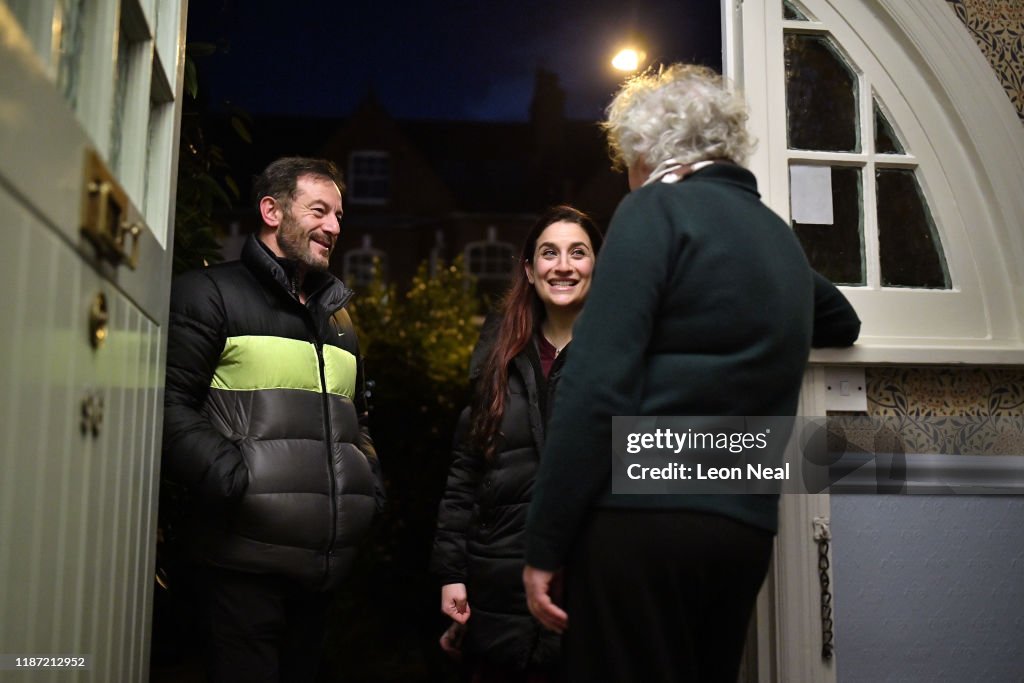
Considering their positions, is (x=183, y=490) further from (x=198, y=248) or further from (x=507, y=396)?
(x=507, y=396)

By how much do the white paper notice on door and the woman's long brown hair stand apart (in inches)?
20.6

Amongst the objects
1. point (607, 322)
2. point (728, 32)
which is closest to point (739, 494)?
point (607, 322)

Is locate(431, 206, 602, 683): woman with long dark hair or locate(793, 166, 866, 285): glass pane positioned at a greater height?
locate(793, 166, 866, 285): glass pane

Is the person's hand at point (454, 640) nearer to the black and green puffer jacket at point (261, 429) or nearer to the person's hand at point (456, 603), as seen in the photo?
the person's hand at point (456, 603)

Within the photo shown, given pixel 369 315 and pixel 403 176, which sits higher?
pixel 403 176

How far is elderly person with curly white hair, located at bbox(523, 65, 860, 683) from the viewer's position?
4.52ft

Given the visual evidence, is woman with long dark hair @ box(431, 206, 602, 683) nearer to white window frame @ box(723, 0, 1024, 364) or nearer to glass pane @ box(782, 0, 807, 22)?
white window frame @ box(723, 0, 1024, 364)

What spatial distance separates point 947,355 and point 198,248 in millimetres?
2089

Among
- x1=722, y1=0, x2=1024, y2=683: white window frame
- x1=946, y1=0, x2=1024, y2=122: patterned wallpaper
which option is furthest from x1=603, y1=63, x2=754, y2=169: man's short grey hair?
x1=946, y1=0, x2=1024, y2=122: patterned wallpaper

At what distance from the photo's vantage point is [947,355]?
2170 millimetres

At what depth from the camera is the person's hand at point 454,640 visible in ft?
7.45

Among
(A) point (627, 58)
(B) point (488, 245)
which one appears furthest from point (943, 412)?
(B) point (488, 245)

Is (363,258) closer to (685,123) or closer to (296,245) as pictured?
(296,245)

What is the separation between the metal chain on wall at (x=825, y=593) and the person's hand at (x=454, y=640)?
35.2 inches
